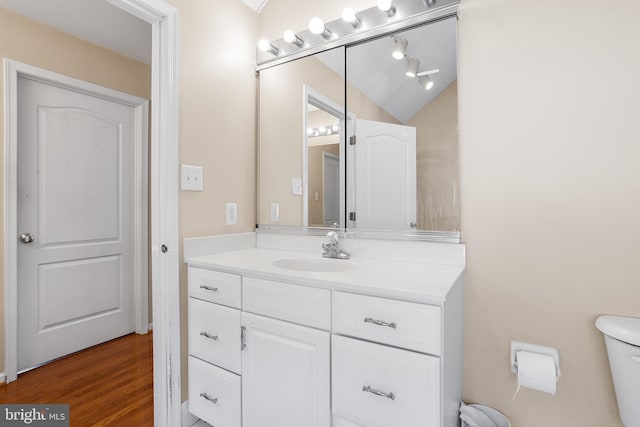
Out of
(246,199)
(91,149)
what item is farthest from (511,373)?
(91,149)

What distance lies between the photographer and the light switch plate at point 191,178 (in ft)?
4.90

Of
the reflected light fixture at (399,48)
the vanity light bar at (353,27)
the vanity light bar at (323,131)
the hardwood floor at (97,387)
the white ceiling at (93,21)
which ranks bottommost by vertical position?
the hardwood floor at (97,387)

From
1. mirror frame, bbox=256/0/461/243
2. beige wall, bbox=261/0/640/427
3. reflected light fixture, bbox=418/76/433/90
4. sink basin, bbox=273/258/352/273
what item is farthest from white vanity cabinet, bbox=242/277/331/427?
reflected light fixture, bbox=418/76/433/90

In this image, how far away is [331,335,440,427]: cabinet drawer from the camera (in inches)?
35.7

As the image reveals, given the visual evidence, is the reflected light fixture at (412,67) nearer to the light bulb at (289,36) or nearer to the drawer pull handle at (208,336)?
the light bulb at (289,36)

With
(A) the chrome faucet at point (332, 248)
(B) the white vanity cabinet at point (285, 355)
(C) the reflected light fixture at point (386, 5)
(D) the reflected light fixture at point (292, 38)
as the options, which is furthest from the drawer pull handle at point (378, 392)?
(D) the reflected light fixture at point (292, 38)

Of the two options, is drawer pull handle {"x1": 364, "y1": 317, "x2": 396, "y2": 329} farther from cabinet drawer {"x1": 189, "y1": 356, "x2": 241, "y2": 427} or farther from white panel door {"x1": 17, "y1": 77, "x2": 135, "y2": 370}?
white panel door {"x1": 17, "y1": 77, "x2": 135, "y2": 370}

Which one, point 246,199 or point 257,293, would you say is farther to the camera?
point 246,199

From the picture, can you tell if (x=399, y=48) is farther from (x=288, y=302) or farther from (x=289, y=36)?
(x=288, y=302)

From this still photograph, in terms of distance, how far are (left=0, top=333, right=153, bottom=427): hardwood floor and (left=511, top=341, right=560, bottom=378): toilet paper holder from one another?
5.46 feet

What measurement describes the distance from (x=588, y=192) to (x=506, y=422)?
927mm

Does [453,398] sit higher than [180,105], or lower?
lower

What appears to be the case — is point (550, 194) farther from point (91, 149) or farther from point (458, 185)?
point (91, 149)

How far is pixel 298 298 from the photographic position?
115 cm
